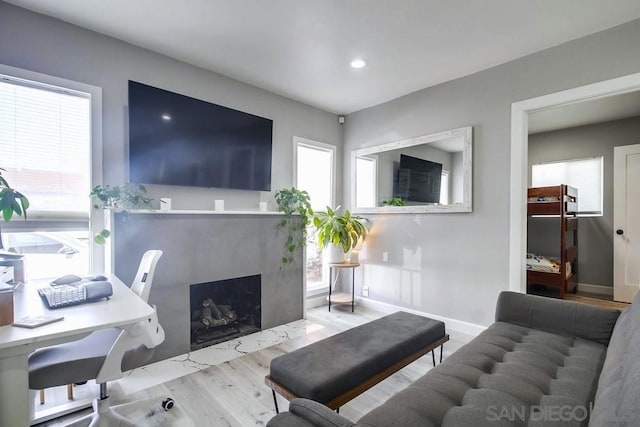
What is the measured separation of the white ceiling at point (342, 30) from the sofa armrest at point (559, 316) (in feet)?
6.79

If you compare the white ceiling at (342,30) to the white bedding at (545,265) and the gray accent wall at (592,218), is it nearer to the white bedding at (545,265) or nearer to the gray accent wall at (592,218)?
the white bedding at (545,265)

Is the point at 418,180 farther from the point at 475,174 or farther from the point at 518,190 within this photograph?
the point at 518,190

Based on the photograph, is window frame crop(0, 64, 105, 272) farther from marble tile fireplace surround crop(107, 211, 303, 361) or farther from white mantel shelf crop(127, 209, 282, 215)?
white mantel shelf crop(127, 209, 282, 215)

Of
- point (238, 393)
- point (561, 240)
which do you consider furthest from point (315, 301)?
point (561, 240)

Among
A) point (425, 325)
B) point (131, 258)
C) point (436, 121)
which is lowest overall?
point (425, 325)

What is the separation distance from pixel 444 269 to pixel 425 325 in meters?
1.31

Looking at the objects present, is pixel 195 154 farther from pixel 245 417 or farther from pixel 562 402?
pixel 562 402

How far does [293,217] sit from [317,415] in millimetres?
2730

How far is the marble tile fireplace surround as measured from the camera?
2412 mm

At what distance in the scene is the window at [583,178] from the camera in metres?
4.64

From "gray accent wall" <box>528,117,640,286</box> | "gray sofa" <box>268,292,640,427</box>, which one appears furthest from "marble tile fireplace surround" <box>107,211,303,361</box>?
"gray accent wall" <box>528,117,640,286</box>

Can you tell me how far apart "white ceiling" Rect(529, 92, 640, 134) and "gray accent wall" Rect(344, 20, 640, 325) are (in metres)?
0.88

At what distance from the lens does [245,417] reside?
1.86 metres

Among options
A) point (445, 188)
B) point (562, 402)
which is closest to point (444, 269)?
point (445, 188)
